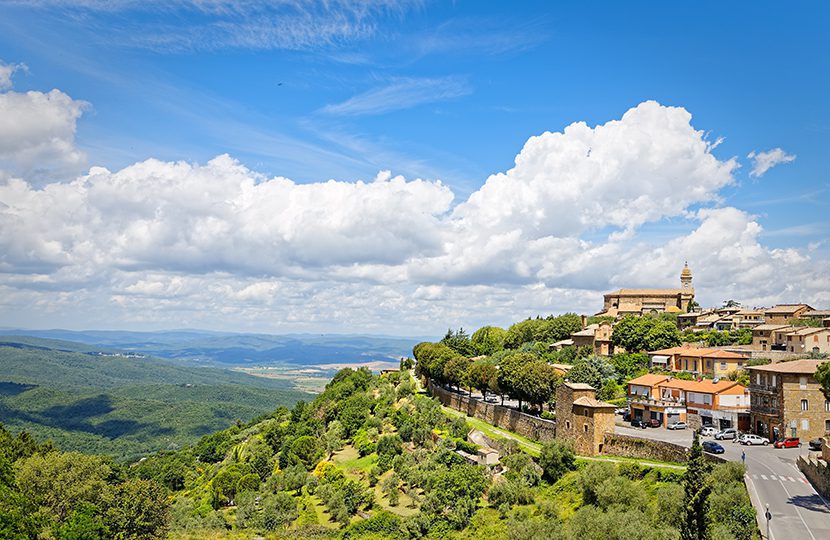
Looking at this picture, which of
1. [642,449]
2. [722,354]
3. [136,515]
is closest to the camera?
[642,449]

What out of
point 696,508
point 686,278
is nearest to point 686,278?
point 686,278

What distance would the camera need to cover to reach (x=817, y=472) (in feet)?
112

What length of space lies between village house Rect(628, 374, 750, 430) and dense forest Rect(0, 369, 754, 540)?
1544 centimetres

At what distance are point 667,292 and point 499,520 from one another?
289ft

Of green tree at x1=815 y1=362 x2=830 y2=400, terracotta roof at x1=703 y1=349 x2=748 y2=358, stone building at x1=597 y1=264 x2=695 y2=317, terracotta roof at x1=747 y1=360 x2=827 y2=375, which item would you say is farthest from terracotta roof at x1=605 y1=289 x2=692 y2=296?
green tree at x1=815 y1=362 x2=830 y2=400

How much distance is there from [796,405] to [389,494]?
3159 centimetres

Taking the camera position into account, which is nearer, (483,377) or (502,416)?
(502,416)

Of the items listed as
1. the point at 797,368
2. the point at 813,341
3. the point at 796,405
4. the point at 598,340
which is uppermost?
the point at 813,341

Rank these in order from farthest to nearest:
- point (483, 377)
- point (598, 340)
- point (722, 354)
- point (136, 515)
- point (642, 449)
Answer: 1. point (598, 340)
2. point (722, 354)
3. point (483, 377)
4. point (136, 515)
5. point (642, 449)

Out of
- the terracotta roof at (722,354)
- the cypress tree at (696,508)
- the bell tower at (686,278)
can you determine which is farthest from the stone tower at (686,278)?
the cypress tree at (696,508)

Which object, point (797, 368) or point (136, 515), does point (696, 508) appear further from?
point (136, 515)

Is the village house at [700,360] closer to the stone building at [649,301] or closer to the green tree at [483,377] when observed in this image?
the green tree at [483,377]

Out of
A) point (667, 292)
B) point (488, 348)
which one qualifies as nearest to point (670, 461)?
point (488, 348)

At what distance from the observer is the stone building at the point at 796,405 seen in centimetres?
4556
